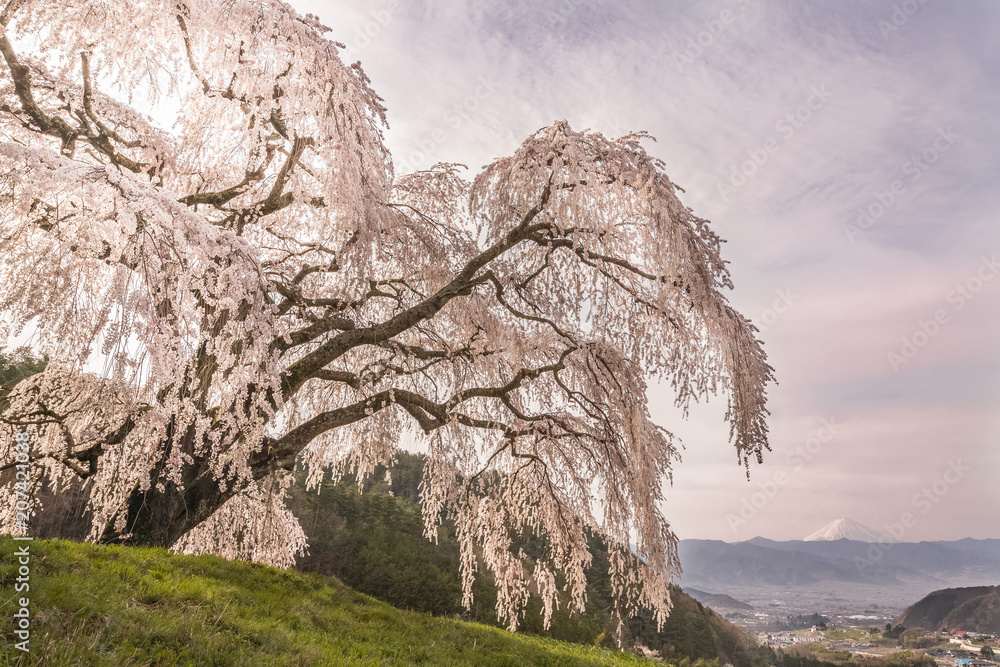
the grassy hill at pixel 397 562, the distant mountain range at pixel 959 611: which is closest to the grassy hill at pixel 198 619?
the grassy hill at pixel 397 562

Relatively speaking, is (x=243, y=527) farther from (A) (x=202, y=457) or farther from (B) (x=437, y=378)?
(B) (x=437, y=378)

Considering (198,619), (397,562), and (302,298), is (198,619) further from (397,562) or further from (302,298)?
(397,562)

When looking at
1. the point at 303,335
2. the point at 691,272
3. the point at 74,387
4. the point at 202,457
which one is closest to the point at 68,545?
the point at 202,457

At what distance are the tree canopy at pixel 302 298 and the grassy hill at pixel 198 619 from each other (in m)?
0.78

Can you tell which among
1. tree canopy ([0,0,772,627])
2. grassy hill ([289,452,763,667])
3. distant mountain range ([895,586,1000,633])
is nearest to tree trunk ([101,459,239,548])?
tree canopy ([0,0,772,627])

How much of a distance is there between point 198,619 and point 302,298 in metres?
3.58

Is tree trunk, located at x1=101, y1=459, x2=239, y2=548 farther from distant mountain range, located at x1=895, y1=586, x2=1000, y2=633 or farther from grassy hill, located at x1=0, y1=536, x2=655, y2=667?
distant mountain range, located at x1=895, y1=586, x2=1000, y2=633

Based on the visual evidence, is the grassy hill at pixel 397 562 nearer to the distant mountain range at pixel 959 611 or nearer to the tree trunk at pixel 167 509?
the tree trunk at pixel 167 509

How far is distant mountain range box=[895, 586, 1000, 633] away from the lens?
110 metres

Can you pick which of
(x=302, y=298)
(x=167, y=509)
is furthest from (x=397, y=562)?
(x=302, y=298)

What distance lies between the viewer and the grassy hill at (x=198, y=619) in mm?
3104

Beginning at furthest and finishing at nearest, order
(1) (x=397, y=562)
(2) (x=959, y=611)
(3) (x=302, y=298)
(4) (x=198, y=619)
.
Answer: (2) (x=959, y=611), (1) (x=397, y=562), (3) (x=302, y=298), (4) (x=198, y=619)

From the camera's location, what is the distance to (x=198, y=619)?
4004 millimetres

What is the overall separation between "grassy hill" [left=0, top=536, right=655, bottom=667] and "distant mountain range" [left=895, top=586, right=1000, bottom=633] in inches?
5922
